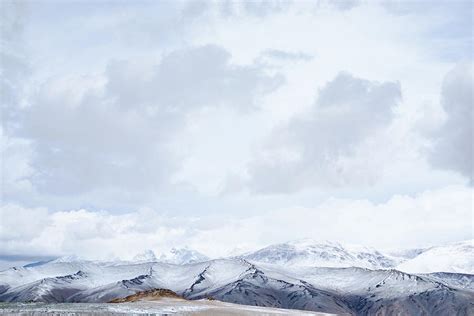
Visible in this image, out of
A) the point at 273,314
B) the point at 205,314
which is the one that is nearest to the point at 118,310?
the point at 205,314

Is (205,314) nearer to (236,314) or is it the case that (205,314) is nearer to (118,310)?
(236,314)

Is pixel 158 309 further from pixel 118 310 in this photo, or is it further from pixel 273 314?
pixel 273 314

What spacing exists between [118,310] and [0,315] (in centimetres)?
2440

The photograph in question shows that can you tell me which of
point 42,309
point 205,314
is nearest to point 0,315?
point 42,309

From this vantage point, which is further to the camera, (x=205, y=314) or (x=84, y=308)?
(x=205, y=314)

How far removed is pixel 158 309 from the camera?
171 meters

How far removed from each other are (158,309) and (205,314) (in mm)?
11603

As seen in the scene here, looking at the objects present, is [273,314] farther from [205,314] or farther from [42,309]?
[42,309]

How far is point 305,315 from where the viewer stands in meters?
181

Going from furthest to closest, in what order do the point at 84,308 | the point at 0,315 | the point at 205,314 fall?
the point at 205,314 < the point at 84,308 < the point at 0,315

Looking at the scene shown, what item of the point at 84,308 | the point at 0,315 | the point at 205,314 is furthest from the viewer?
the point at 205,314

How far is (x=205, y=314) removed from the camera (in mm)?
176250

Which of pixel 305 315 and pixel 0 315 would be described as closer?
pixel 0 315

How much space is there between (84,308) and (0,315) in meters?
18.2
